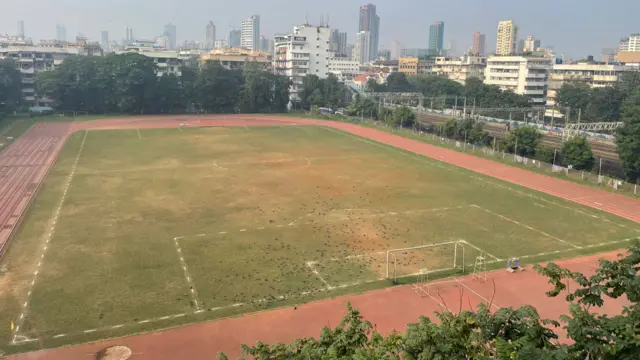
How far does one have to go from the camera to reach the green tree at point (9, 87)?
6569cm

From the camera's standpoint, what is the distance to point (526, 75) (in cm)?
8569

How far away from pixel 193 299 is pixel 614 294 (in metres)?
12.4

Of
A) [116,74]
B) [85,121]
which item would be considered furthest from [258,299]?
[116,74]

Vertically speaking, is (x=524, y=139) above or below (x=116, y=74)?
below

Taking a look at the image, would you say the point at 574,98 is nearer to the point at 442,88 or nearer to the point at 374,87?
the point at 442,88

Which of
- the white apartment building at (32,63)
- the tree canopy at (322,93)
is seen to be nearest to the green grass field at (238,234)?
the tree canopy at (322,93)

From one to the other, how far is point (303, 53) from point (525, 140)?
212ft

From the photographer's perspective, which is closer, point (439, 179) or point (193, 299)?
point (193, 299)

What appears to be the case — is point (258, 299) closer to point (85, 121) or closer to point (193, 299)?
point (193, 299)

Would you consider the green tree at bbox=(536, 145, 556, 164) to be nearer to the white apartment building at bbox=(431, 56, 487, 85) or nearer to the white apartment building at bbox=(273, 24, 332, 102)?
the white apartment building at bbox=(273, 24, 332, 102)

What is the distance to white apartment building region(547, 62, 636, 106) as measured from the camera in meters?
78.2

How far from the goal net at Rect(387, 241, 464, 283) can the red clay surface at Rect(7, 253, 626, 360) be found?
1009 mm

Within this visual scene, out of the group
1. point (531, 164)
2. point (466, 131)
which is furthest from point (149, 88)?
point (531, 164)

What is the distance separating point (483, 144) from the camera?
4531 centimetres
